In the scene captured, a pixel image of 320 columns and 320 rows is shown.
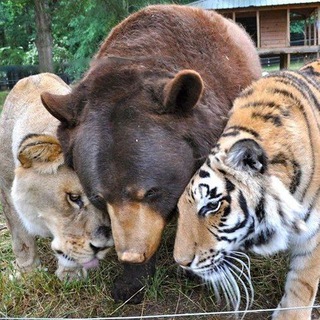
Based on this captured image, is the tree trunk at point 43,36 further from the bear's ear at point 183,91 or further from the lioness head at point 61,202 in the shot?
the bear's ear at point 183,91

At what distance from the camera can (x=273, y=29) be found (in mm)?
15297

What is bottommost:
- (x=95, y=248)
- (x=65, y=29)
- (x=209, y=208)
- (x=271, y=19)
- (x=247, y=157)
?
(x=65, y=29)

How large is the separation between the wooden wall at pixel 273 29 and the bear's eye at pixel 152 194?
44.2 ft

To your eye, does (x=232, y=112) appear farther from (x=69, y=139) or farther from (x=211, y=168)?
(x=69, y=139)

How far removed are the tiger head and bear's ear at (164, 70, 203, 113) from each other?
0.25m

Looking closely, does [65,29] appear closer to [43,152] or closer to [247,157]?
[43,152]

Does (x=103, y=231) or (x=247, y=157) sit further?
(x=103, y=231)

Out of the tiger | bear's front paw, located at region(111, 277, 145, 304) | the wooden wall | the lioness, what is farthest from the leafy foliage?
the tiger

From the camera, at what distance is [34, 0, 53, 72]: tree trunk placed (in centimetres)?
1469

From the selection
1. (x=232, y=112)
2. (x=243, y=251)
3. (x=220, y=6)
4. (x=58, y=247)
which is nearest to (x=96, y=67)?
(x=232, y=112)

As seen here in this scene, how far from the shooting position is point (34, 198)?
2832 millimetres

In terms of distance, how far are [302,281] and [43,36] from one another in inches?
540

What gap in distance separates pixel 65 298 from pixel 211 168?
1416 millimetres

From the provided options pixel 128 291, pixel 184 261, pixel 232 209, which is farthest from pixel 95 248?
→ pixel 232 209
